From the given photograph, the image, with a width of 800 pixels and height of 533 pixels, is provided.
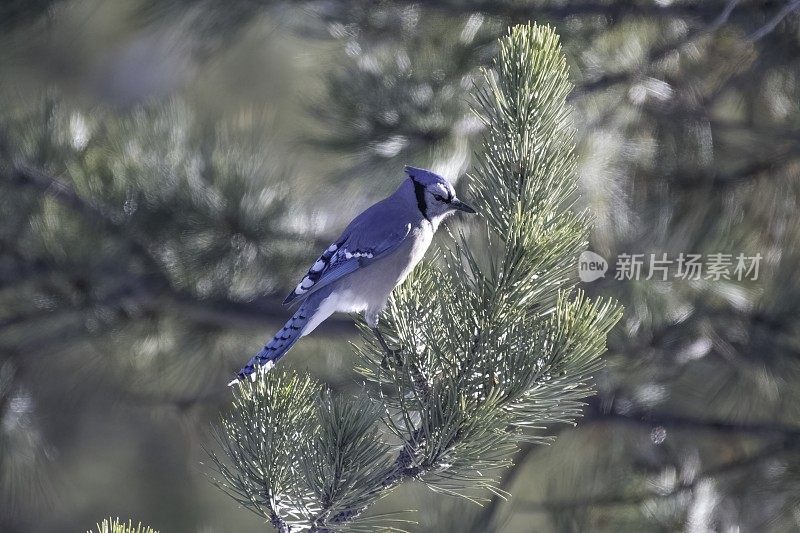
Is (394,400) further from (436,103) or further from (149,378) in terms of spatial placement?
(149,378)

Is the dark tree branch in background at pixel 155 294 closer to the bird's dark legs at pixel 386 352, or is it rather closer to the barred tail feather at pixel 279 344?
the barred tail feather at pixel 279 344

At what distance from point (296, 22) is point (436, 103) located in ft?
1.28

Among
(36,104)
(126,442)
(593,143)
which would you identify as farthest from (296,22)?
(126,442)

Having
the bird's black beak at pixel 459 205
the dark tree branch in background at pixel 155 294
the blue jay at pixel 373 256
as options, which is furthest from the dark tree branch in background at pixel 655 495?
the bird's black beak at pixel 459 205

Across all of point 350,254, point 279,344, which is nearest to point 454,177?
point 350,254

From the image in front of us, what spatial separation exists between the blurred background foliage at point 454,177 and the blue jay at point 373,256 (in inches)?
10.2

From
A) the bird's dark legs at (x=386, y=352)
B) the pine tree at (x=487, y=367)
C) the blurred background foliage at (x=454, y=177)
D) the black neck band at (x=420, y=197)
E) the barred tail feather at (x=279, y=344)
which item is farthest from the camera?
the blurred background foliage at (x=454, y=177)

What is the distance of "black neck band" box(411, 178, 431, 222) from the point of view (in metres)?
1.12

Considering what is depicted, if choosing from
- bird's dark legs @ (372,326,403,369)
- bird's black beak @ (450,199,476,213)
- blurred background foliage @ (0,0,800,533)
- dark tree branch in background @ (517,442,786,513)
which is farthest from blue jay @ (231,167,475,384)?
dark tree branch in background @ (517,442,786,513)

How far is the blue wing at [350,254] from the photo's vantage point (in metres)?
1.17

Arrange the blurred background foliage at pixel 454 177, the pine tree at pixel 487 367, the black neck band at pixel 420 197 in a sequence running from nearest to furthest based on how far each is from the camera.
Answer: the pine tree at pixel 487 367, the black neck band at pixel 420 197, the blurred background foliage at pixel 454 177

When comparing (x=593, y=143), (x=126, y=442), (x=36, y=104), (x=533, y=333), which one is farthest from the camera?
(x=126, y=442)

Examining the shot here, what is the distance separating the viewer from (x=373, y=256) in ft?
3.87

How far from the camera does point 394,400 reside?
2.48 ft
